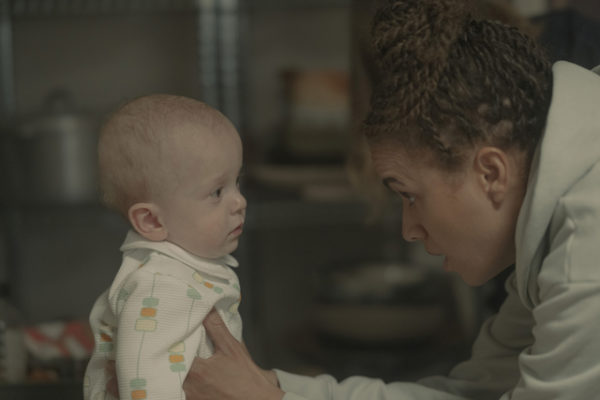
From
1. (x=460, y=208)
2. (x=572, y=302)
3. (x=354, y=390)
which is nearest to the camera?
(x=572, y=302)

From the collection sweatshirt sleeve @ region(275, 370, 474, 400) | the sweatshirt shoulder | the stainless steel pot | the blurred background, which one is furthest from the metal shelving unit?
the sweatshirt shoulder

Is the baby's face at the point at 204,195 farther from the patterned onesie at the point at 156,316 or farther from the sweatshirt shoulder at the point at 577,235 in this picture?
the sweatshirt shoulder at the point at 577,235

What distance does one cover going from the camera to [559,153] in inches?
27.5

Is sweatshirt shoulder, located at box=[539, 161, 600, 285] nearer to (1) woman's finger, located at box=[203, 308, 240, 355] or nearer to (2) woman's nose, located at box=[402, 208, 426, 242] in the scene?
(2) woman's nose, located at box=[402, 208, 426, 242]

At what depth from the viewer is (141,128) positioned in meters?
0.80

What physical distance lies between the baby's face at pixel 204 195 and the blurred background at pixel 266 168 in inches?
17.7

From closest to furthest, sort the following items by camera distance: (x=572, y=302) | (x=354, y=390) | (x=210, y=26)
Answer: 1. (x=572, y=302)
2. (x=354, y=390)
3. (x=210, y=26)

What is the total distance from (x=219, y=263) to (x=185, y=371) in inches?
6.1

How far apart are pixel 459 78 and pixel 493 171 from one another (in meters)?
0.11

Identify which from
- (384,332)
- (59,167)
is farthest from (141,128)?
(384,332)

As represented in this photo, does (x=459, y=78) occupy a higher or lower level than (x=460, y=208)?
higher

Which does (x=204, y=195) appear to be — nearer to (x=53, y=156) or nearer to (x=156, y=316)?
(x=156, y=316)

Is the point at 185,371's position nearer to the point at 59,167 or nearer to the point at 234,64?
the point at 59,167

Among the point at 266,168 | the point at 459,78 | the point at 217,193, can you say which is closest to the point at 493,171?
the point at 459,78
